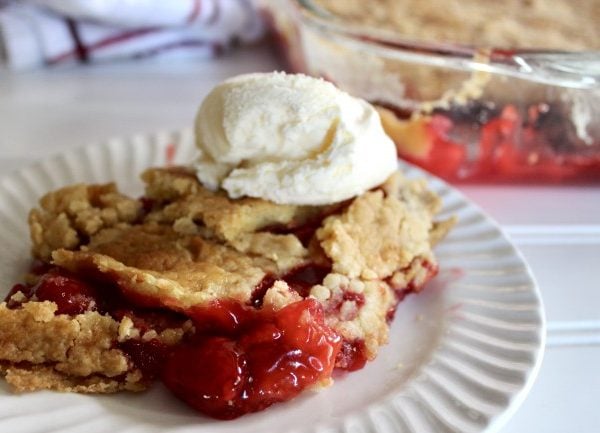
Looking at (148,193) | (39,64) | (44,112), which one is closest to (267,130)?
(148,193)

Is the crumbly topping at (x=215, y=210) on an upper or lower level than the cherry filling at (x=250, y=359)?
upper

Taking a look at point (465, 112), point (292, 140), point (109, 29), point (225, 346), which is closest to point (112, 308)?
point (225, 346)

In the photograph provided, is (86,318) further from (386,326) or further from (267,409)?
(386,326)

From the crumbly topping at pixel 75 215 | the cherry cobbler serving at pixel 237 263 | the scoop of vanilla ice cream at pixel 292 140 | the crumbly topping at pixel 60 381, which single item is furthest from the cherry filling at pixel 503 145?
the crumbly topping at pixel 60 381

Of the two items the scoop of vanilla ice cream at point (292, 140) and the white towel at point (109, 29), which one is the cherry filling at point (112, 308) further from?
the white towel at point (109, 29)

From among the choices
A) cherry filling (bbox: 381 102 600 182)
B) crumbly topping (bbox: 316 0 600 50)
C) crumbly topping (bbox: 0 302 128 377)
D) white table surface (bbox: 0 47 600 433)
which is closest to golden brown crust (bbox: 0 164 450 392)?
crumbly topping (bbox: 0 302 128 377)

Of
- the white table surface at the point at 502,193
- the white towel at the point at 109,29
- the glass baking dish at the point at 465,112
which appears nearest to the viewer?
the white table surface at the point at 502,193

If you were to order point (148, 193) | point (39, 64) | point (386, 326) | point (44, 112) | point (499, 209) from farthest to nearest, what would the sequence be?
1. point (39, 64)
2. point (44, 112)
3. point (499, 209)
4. point (148, 193)
5. point (386, 326)
